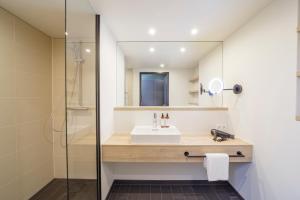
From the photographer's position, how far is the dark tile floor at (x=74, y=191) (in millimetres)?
1631

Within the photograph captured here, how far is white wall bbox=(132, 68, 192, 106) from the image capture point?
2.71 metres

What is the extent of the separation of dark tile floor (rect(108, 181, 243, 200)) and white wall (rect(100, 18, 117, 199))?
0.24 m

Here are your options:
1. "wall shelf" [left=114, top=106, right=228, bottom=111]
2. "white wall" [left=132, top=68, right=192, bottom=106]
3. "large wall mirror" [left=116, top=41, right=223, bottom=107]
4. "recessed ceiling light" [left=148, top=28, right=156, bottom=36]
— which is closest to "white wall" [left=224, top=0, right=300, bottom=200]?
"wall shelf" [left=114, top=106, right=228, bottom=111]

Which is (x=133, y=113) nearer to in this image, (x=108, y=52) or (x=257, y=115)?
(x=108, y=52)

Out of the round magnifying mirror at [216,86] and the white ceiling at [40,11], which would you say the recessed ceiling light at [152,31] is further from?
the round magnifying mirror at [216,86]

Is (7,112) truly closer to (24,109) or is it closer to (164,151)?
(24,109)

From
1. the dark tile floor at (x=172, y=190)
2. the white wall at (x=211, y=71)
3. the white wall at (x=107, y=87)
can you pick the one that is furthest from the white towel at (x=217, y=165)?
the white wall at (x=107, y=87)

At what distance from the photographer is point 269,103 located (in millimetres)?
1647

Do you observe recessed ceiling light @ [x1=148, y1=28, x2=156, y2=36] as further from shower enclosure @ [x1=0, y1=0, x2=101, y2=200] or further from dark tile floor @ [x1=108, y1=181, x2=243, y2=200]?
dark tile floor @ [x1=108, y1=181, x2=243, y2=200]


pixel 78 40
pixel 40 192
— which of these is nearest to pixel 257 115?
pixel 78 40

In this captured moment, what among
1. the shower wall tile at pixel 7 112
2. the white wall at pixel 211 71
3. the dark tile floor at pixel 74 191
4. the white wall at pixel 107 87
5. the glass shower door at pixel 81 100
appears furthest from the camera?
the white wall at pixel 211 71

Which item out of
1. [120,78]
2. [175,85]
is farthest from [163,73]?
[120,78]

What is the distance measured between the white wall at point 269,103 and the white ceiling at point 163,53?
0.63 metres

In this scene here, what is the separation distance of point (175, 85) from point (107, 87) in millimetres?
1147
